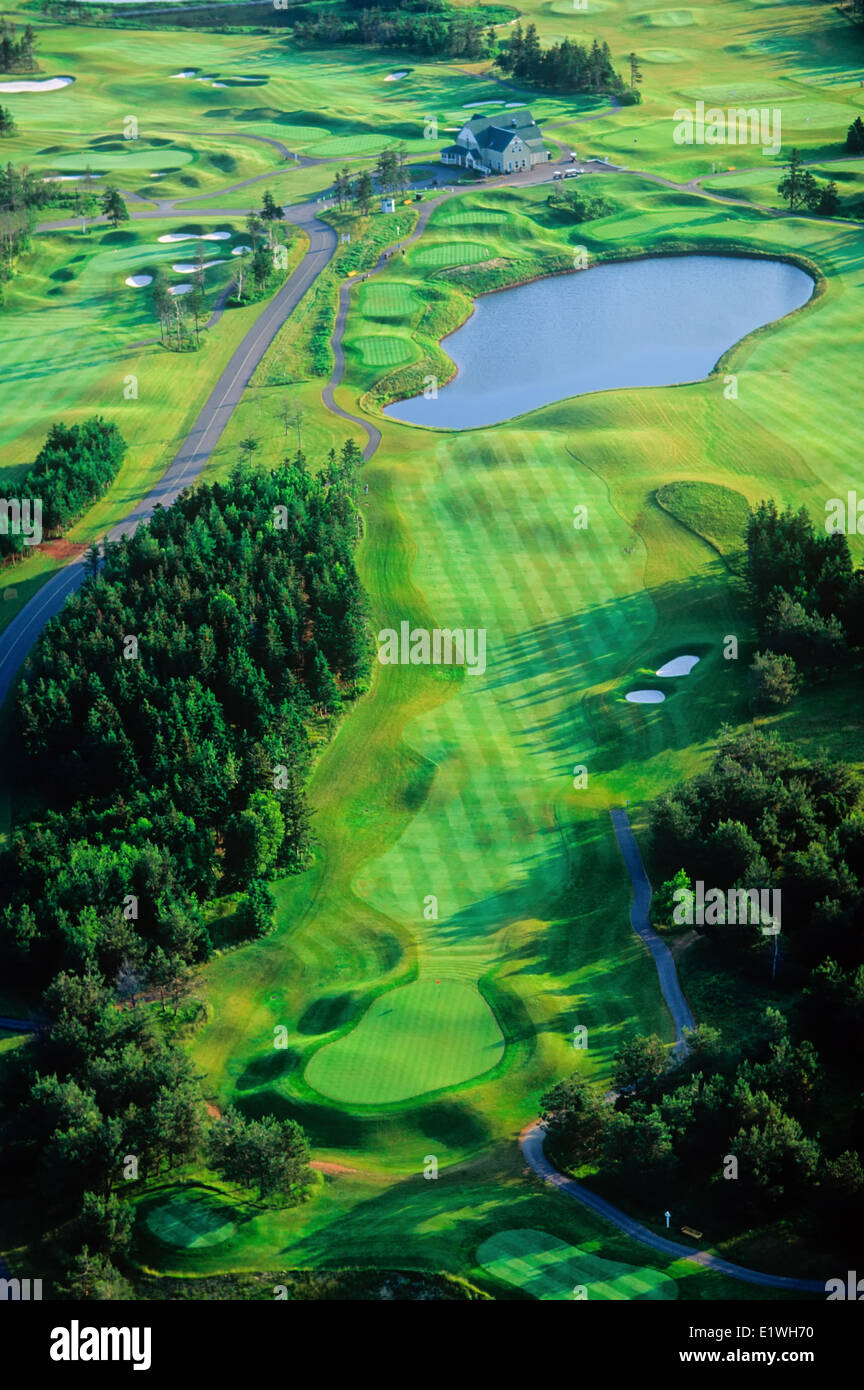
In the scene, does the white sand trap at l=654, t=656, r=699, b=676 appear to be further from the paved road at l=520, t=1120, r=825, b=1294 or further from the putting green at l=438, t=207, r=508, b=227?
the putting green at l=438, t=207, r=508, b=227

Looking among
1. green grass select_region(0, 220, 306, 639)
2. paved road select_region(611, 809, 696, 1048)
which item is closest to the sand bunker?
green grass select_region(0, 220, 306, 639)

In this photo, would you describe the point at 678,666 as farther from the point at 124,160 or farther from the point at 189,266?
the point at 124,160

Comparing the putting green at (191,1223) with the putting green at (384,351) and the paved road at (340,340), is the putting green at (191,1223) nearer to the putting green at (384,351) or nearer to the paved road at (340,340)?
the paved road at (340,340)

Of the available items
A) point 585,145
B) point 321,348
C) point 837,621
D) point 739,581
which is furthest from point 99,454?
point 585,145

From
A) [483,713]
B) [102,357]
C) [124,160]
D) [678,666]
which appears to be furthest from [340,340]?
[124,160]

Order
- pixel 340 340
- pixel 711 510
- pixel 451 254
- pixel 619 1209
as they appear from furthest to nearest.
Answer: pixel 451 254
pixel 340 340
pixel 711 510
pixel 619 1209

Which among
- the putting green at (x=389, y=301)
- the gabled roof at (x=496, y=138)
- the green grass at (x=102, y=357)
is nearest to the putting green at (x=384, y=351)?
the putting green at (x=389, y=301)
